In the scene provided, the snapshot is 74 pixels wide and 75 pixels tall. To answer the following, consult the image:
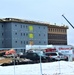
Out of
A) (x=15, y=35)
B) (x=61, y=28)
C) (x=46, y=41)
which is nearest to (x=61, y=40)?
(x=61, y=28)

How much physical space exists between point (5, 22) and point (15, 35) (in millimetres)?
5168

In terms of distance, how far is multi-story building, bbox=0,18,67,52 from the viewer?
82.6 m

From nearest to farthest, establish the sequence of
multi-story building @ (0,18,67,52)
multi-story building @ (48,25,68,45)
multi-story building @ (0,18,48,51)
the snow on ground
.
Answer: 1. the snow on ground
2. multi-story building @ (0,18,48,51)
3. multi-story building @ (0,18,67,52)
4. multi-story building @ (48,25,68,45)

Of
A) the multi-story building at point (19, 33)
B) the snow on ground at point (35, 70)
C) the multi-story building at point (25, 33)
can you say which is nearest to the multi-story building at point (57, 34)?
the multi-story building at point (25, 33)

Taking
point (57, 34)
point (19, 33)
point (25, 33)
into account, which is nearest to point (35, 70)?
point (19, 33)

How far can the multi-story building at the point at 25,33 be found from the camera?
82.6 meters

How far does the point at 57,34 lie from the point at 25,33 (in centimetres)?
1815

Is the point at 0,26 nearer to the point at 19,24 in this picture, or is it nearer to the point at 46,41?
the point at 19,24

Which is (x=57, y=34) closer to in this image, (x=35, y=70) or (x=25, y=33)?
(x=25, y=33)

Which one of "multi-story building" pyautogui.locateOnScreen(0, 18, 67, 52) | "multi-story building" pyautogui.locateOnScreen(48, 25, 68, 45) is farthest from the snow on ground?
"multi-story building" pyautogui.locateOnScreen(48, 25, 68, 45)

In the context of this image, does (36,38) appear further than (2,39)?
Yes

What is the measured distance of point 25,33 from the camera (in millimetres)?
87562

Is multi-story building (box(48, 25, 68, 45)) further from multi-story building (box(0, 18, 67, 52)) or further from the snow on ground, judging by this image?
the snow on ground

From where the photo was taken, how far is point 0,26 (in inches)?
Answer: 3278
